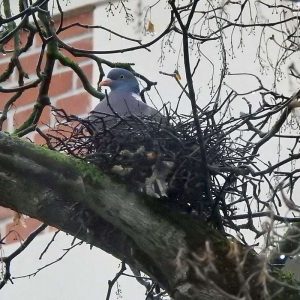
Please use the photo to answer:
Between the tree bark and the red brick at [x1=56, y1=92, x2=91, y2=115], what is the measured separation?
1103mm

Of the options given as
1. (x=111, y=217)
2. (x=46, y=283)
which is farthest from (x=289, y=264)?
(x=111, y=217)

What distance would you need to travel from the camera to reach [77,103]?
11.1 ft

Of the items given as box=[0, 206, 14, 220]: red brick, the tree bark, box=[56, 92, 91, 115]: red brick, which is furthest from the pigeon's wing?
box=[0, 206, 14, 220]: red brick

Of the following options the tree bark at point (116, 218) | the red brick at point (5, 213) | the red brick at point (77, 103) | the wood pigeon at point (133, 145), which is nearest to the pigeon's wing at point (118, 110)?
the wood pigeon at point (133, 145)

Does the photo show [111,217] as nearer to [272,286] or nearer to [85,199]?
[85,199]

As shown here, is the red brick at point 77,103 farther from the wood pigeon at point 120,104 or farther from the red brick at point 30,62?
the wood pigeon at point 120,104

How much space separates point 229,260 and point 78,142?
1.53 ft

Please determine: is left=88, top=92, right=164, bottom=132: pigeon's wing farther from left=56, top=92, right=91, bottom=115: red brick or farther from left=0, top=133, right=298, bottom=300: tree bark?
left=56, top=92, right=91, bottom=115: red brick

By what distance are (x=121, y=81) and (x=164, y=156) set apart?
73cm

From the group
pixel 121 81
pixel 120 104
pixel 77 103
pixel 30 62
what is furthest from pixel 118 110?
pixel 30 62

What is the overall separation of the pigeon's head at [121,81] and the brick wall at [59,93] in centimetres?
38

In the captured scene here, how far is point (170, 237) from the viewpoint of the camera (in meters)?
2.15

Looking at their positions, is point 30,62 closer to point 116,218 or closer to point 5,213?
point 5,213

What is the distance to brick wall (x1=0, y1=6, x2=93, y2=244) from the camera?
3367mm
